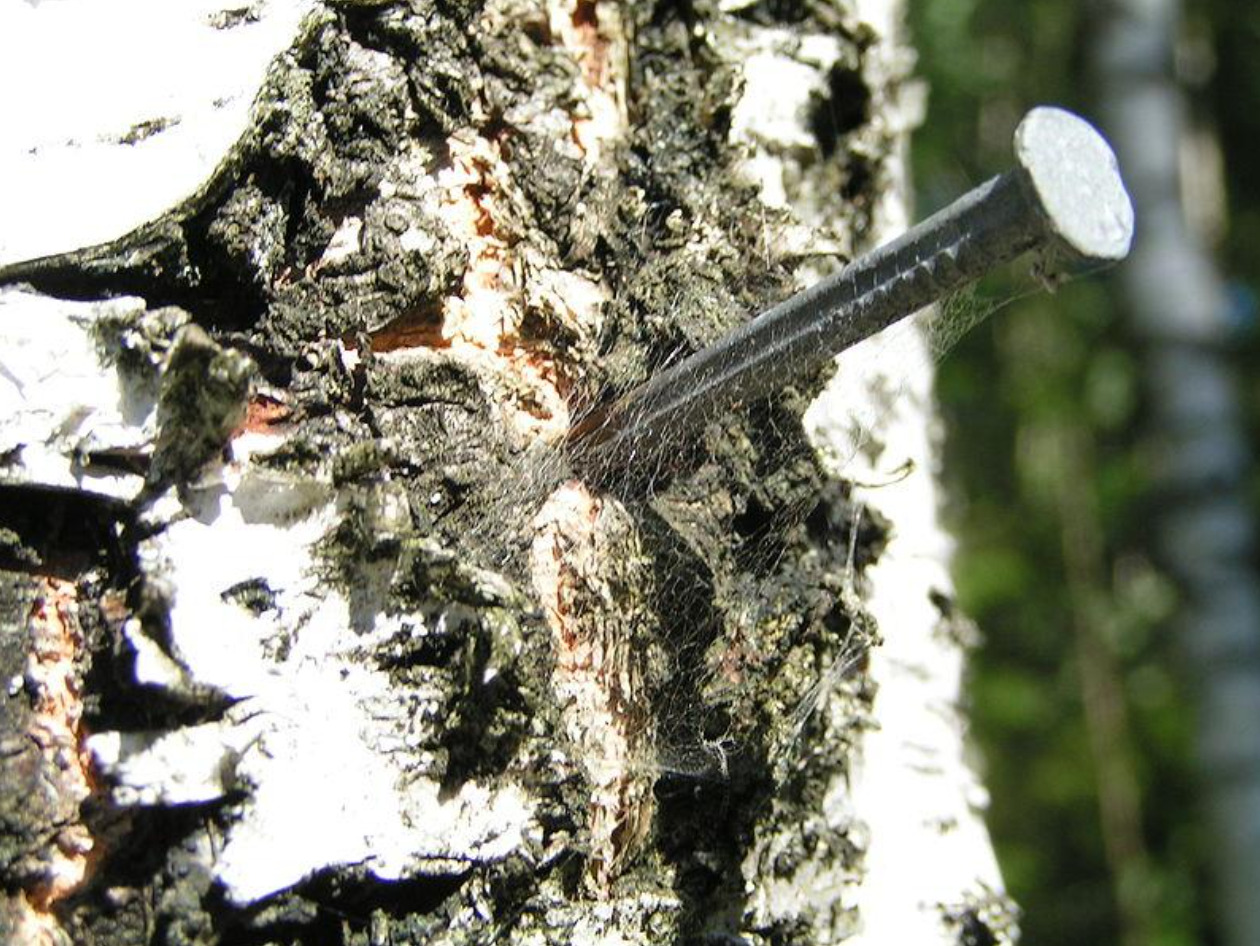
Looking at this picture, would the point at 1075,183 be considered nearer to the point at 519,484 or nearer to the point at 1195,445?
the point at 519,484

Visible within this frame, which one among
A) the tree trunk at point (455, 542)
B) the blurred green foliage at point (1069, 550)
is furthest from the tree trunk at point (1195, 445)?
the tree trunk at point (455, 542)

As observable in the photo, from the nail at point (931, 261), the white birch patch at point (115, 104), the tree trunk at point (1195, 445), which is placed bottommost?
the nail at point (931, 261)

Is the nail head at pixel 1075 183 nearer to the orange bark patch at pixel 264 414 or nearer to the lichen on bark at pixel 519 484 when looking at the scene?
the lichen on bark at pixel 519 484

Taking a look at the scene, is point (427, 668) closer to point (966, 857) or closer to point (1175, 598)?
point (966, 857)

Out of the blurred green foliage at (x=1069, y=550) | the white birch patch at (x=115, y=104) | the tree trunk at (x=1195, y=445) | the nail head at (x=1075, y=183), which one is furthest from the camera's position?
the blurred green foliage at (x=1069, y=550)

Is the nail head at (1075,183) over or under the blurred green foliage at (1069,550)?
under

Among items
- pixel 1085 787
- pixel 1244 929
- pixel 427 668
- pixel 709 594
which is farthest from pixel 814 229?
pixel 1085 787
